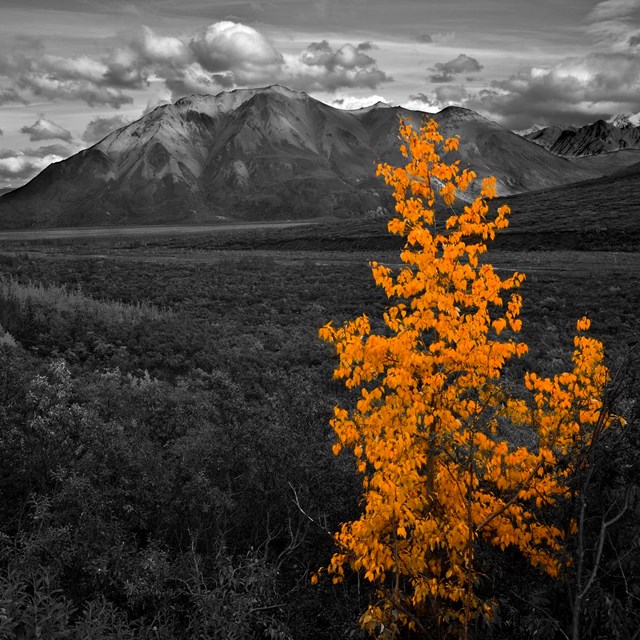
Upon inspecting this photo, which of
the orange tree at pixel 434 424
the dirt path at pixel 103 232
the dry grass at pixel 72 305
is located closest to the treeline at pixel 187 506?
the orange tree at pixel 434 424

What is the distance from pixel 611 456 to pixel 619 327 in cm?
2054

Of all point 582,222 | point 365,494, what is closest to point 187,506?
point 365,494

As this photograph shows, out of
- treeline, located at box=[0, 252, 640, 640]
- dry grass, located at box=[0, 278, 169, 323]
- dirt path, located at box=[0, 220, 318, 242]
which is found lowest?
treeline, located at box=[0, 252, 640, 640]

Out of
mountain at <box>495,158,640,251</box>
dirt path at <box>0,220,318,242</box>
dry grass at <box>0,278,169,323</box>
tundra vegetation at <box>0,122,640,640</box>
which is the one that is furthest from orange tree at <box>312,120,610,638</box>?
dirt path at <box>0,220,318,242</box>

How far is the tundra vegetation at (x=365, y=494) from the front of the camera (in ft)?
17.6

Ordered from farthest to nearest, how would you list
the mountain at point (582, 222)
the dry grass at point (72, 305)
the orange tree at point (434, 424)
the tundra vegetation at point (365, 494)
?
the mountain at point (582, 222)
the dry grass at point (72, 305)
the orange tree at point (434, 424)
the tundra vegetation at point (365, 494)

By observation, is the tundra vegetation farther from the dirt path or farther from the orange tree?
the dirt path

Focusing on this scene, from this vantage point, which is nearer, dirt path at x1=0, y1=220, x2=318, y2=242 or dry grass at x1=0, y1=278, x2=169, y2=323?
dry grass at x1=0, y1=278, x2=169, y2=323

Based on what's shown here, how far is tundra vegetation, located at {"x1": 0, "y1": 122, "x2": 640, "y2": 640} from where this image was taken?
17.6ft

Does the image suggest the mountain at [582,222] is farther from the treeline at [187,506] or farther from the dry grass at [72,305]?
the treeline at [187,506]

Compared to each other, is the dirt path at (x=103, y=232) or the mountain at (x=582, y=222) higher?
the dirt path at (x=103, y=232)

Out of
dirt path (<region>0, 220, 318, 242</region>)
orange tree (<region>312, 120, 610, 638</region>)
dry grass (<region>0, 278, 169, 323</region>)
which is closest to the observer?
orange tree (<region>312, 120, 610, 638</region>)

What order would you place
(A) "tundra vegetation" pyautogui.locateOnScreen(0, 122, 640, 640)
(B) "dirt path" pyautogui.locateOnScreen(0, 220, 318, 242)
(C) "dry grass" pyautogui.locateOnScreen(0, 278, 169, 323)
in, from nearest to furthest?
(A) "tundra vegetation" pyautogui.locateOnScreen(0, 122, 640, 640) < (C) "dry grass" pyautogui.locateOnScreen(0, 278, 169, 323) < (B) "dirt path" pyautogui.locateOnScreen(0, 220, 318, 242)

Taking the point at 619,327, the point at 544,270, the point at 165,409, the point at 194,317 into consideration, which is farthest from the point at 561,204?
the point at 165,409
